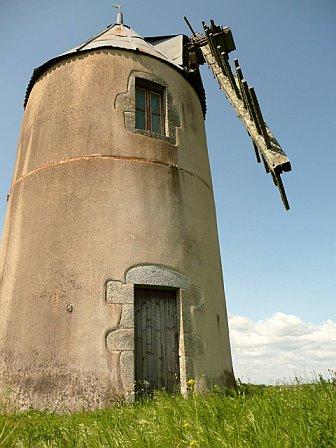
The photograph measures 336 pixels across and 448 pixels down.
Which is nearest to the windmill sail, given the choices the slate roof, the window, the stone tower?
the slate roof

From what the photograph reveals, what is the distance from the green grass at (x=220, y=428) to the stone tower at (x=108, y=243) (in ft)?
4.61

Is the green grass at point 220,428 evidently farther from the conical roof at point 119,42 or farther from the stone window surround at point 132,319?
the conical roof at point 119,42

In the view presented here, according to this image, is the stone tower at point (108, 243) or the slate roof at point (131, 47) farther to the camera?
the slate roof at point (131, 47)

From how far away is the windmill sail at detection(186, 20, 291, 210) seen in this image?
7188 millimetres

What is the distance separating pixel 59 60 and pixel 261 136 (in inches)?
172

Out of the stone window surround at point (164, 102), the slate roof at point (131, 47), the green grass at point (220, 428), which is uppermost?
the slate roof at point (131, 47)

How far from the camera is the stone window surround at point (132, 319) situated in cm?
579

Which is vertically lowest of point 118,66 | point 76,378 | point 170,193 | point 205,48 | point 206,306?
point 76,378

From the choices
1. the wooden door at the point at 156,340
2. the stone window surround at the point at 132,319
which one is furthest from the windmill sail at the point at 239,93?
the wooden door at the point at 156,340

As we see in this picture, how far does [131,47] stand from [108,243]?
167 inches

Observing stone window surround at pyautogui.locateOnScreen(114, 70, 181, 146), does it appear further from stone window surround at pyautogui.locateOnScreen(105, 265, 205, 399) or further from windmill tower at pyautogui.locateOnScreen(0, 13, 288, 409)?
stone window surround at pyautogui.locateOnScreen(105, 265, 205, 399)

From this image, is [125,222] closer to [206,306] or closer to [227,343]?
[206,306]

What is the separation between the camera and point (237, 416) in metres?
3.18

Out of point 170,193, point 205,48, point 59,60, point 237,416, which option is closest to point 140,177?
point 170,193
